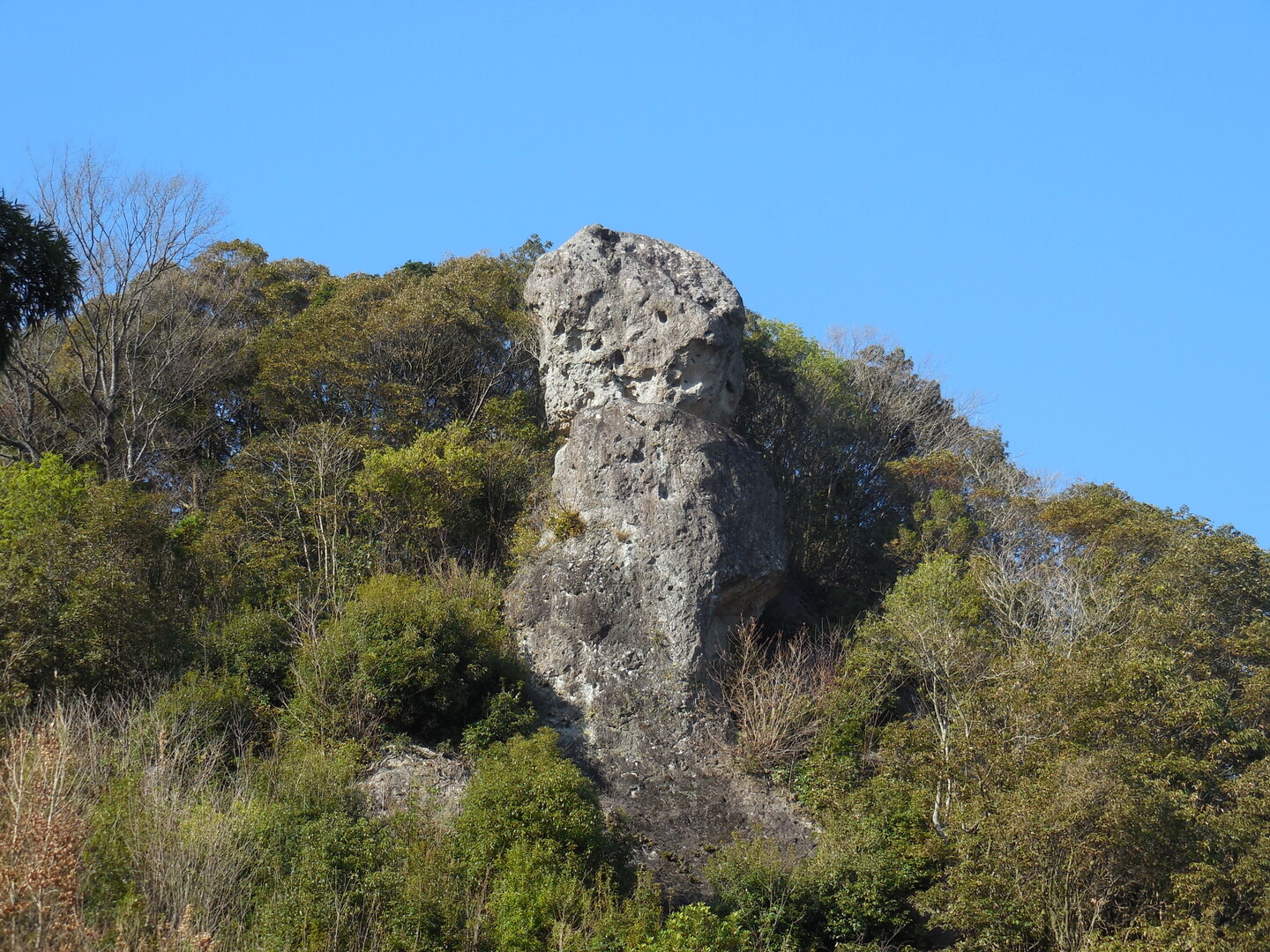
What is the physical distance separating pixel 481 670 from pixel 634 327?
28.6 ft

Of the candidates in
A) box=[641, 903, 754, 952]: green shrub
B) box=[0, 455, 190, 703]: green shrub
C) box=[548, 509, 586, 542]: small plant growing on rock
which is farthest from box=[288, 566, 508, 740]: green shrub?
box=[641, 903, 754, 952]: green shrub

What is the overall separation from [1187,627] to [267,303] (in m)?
24.9

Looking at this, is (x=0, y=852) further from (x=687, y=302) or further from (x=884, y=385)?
(x=884, y=385)

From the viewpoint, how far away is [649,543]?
25.9m

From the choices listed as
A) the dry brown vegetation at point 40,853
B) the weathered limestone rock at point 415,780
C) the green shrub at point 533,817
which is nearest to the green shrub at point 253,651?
the weathered limestone rock at point 415,780

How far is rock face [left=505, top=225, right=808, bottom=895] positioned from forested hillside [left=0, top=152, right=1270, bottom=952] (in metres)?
0.76

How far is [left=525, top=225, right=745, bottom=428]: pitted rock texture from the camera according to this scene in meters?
28.5

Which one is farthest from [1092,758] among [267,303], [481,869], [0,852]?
[267,303]

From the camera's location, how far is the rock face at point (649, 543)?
2306 centimetres

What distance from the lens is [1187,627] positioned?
72.9 feet

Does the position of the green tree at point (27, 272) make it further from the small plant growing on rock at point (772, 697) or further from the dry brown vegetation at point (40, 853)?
the small plant growing on rock at point (772, 697)

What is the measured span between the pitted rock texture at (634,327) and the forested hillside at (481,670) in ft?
7.11

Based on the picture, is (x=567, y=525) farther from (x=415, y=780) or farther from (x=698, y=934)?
(x=698, y=934)

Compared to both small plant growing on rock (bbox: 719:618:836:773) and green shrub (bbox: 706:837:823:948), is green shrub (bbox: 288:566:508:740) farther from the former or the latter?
green shrub (bbox: 706:837:823:948)
